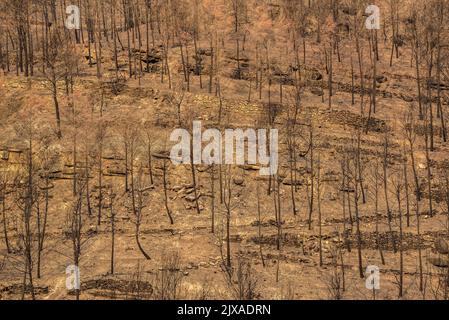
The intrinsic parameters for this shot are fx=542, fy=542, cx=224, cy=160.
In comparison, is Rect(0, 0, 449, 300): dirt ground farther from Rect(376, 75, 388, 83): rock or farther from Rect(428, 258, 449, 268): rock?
Rect(376, 75, 388, 83): rock

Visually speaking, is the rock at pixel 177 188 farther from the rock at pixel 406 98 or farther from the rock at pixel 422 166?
the rock at pixel 406 98

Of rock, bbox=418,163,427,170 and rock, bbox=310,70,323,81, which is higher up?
rock, bbox=310,70,323,81

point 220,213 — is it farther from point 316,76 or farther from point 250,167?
point 316,76

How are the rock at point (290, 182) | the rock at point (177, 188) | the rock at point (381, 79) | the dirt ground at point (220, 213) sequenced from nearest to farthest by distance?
1. the dirt ground at point (220, 213)
2. the rock at point (177, 188)
3. the rock at point (290, 182)
4. the rock at point (381, 79)

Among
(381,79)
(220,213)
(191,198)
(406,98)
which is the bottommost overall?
(220,213)

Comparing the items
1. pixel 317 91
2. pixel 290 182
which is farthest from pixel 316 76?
pixel 290 182

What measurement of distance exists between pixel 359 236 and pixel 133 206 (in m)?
19.3

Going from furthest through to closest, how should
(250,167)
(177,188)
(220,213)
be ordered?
(250,167) < (177,188) < (220,213)

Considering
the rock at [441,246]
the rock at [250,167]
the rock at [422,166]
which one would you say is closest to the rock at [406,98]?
the rock at [422,166]

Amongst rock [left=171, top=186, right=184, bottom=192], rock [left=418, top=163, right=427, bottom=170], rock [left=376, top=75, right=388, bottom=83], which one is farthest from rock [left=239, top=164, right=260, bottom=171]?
rock [left=376, top=75, right=388, bottom=83]

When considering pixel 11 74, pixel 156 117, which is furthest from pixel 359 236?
pixel 11 74

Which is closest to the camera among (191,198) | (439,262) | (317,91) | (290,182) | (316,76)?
(439,262)
